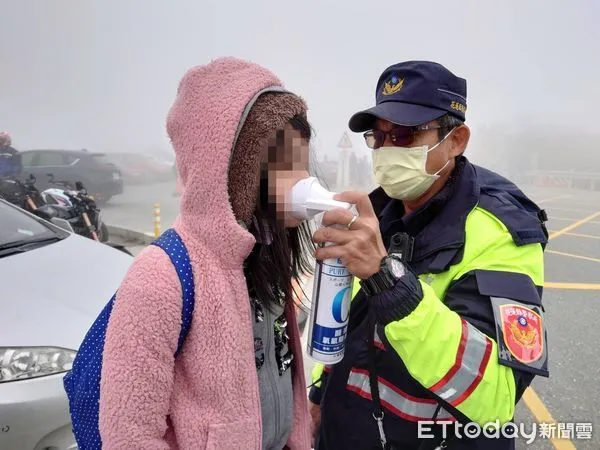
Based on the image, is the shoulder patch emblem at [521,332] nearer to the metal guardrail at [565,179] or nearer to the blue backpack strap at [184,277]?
the blue backpack strap at [184,277]

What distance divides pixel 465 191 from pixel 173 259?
0.88 meters

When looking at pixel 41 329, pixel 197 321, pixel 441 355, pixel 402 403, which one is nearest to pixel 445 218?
pixel 441 355

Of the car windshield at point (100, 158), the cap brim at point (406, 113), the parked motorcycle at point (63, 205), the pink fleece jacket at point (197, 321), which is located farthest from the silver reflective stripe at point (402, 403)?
the car windshield at point (100, 158)

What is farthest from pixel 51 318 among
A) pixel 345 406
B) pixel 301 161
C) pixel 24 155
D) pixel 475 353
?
pixel 24 155

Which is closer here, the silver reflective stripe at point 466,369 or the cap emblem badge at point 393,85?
the silver reflective stripe at point 466,369

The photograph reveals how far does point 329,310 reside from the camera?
100cm

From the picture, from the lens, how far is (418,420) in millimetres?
1178

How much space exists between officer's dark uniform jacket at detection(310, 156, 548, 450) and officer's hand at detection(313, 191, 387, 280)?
0.34 feet

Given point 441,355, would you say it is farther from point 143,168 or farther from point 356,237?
point 143,168

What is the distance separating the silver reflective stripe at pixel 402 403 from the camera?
1158 mm

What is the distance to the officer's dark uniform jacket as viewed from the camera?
3.16 feet

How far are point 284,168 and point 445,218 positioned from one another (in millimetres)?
596

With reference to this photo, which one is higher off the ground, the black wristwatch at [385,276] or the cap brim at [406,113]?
the cap brim at [406,113]

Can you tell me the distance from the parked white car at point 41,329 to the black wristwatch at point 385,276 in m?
1.53
